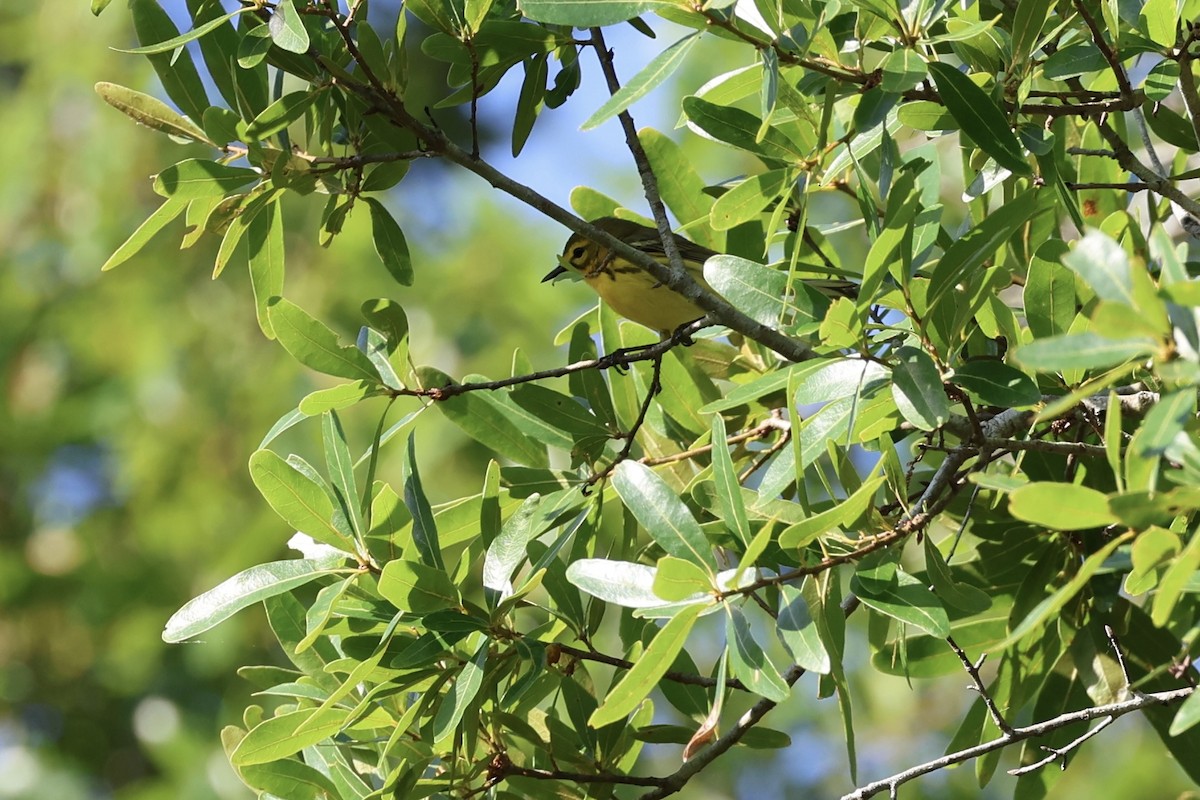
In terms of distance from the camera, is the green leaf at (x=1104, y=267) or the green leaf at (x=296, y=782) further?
the green leaf at (x=296, y=782)

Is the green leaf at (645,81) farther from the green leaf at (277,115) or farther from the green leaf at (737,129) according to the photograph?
the green leaf at (277,115)

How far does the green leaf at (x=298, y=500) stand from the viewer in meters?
1.99

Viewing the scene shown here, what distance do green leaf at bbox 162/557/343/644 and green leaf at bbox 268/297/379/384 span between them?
1.05 feet

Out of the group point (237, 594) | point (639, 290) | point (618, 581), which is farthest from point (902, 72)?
point (639, 290)

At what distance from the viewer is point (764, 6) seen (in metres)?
1.66

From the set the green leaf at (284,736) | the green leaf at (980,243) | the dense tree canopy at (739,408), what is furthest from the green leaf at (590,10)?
the green leaf at (284,736)

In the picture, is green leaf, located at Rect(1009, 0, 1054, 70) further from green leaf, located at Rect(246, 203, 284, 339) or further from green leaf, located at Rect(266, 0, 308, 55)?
green leaf, located at Rect(246, 203, 284, 339)

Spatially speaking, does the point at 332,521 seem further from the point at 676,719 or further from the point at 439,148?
the point at 676,719

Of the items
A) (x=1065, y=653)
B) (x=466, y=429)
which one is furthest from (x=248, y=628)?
(x=1065, y=653)

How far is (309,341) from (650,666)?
0.85 metres

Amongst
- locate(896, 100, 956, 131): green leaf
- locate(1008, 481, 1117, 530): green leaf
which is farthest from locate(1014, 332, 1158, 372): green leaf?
locate(896, 100, 956, 131): green leaf

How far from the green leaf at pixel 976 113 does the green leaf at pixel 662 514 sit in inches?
25.0

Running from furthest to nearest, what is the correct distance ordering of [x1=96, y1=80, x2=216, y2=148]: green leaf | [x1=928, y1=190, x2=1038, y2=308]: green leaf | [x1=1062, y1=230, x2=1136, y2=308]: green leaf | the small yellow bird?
the small yellow bird
[x1=96, y1=80, x2=216, y2=148]: green leaf
[x1=928, y1=190, x2=1038, y2=308]: green leaf
[x1=1062, y1=230, x2=1136, y2=308]: green leaf

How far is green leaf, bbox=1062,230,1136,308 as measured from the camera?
1121 millimetres
